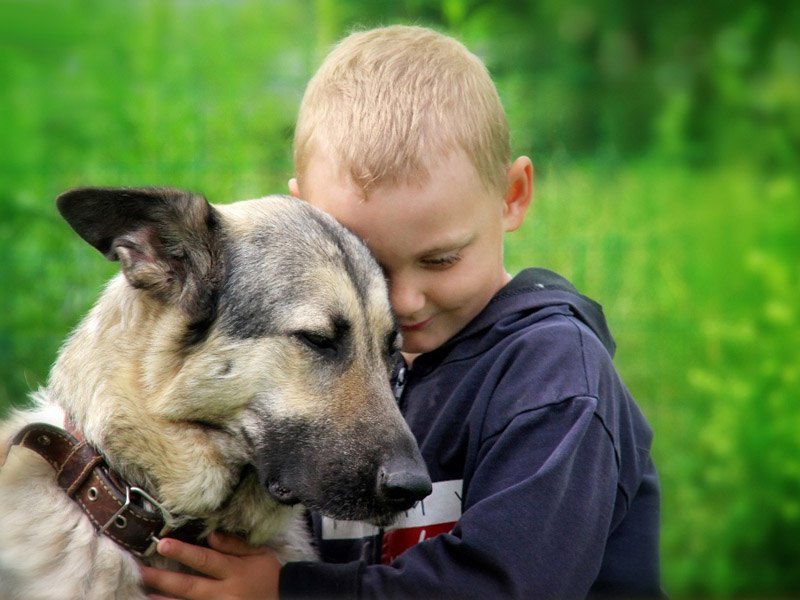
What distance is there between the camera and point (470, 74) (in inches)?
110

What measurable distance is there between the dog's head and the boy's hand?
0.37 ft

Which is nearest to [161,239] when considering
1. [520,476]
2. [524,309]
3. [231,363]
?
[231,363]

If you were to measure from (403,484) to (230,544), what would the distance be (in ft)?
1.97

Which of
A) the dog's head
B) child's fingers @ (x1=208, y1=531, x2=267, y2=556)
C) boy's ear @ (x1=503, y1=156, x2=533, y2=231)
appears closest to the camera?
the dog's head

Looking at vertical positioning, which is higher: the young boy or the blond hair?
the blond hair

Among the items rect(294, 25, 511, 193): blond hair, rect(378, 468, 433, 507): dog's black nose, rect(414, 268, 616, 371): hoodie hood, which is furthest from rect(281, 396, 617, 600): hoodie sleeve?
rect(294, 25, 511, 193): blond hair

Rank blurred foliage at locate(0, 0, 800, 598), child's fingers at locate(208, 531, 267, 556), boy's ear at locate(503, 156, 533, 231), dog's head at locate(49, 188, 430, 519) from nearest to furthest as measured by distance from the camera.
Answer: dog's head at locate(49, 188, 430, 519), child's fingers at locate(208, 531, 267, 556), boy's ear at locate(503, 156, 533, 231), blurred foliage at locate(0, 0, 800, 598)

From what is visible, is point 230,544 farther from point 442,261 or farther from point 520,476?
point 442,261

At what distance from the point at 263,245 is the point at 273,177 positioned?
2383 mm

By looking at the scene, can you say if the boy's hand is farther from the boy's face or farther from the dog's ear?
the boy's face

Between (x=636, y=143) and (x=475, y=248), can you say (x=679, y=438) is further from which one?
(x=475, y=248)

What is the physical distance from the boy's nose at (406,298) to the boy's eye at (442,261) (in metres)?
0.08

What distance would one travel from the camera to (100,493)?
229 cm

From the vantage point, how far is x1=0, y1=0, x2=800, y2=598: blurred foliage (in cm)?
453
